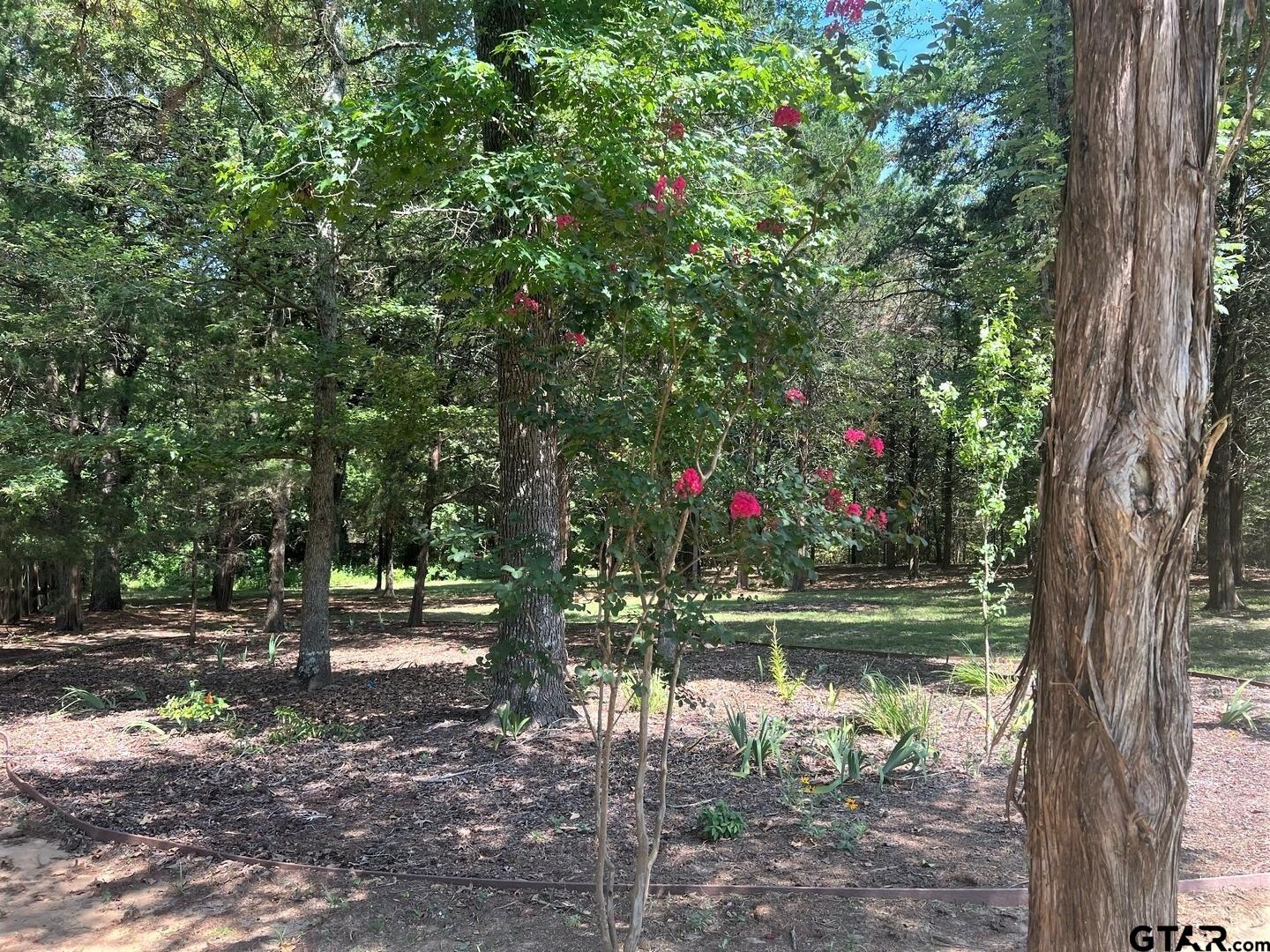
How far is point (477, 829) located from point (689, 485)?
267cm

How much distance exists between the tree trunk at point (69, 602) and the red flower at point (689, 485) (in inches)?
520

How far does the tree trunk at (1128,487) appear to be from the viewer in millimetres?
1690

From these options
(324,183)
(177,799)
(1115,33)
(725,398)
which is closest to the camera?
(1115,33)

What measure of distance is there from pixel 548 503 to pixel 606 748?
355cm

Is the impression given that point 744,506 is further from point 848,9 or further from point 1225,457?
point 1225,457

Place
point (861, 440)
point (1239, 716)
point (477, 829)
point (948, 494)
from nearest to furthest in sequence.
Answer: point (861, 440), point (477, 829), point (1239, 716), point (948, 494)

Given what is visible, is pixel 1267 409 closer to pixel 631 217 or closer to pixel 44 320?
pixel 631 217

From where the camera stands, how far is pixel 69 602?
42.8ft

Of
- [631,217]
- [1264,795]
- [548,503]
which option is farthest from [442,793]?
[1264,795]

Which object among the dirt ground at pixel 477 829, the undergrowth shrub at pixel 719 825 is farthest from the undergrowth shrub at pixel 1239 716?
the undergrowth shrub at pixel 719 825

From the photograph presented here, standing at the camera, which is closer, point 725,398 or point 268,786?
point 725,398

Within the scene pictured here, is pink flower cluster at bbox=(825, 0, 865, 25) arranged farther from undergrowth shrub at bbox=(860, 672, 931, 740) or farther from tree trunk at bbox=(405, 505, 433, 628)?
tree trunk at bbox=(405, 505, 433, 628)

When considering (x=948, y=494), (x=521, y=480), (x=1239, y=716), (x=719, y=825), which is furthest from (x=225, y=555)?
(x=948, y=494)

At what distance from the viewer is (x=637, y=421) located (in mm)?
2689
